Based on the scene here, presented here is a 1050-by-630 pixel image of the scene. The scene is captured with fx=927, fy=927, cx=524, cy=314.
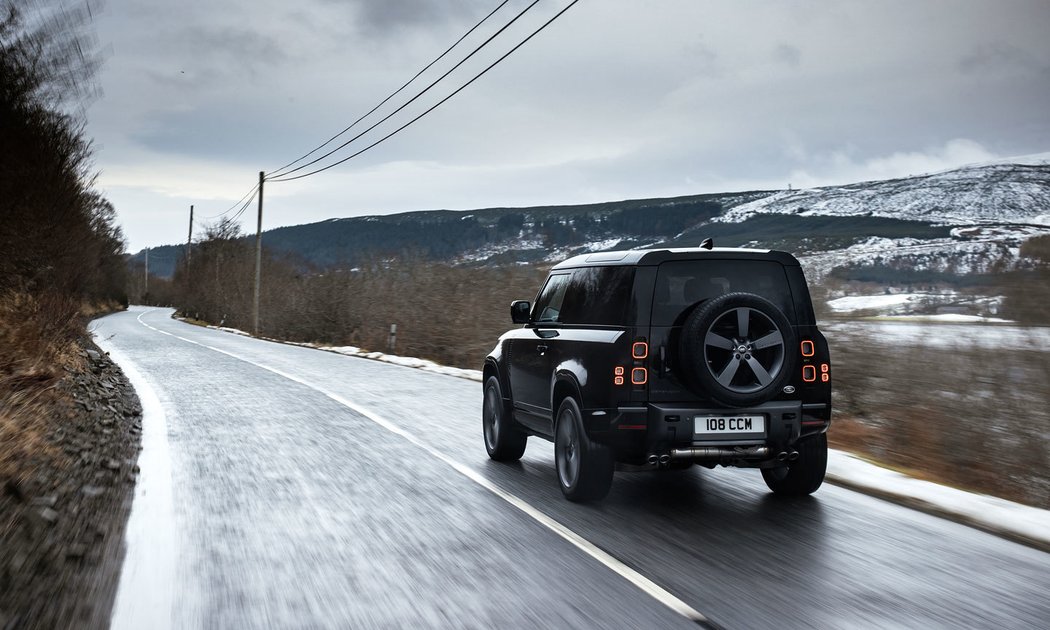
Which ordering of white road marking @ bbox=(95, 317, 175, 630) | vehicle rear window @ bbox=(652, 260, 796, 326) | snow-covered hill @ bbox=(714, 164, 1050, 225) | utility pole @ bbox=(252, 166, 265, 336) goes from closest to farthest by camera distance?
1. white road marking @ bbox=(95, 317, 175, 630)
2. vehicle rear window @ bbox=(652, 260, 796, 326)
3. utility pole @ bbox=(252, 166, 265, 336)
4. snow-covered hill @ bbox=(714, 164, 1050, 225)

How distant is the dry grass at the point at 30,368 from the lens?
7.69 metres

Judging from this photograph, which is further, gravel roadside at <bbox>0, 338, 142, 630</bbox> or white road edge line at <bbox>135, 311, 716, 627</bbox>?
white road edge line at <bbox>135, 311, 716, 627</bbox>

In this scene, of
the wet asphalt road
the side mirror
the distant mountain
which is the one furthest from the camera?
the distant mountain

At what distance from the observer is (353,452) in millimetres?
9281

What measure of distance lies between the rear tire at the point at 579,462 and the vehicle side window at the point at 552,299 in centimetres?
111

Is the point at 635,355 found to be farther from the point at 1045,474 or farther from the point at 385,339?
the point at 385,339

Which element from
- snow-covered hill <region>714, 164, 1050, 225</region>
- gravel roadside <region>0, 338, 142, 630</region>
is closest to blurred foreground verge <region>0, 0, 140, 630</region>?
gravel roadside <region>0, 338, 142, 630</region>

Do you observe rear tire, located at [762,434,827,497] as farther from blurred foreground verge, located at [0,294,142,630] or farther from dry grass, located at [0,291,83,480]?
dry grass, located at [0,291,83,480]

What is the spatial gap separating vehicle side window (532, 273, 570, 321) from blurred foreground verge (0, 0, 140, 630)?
3762 millimetres

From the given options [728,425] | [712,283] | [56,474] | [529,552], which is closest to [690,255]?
[712,283]

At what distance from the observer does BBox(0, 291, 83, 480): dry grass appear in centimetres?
769

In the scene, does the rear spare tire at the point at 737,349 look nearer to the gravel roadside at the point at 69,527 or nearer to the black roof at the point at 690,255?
the black roof at the point at 690,255

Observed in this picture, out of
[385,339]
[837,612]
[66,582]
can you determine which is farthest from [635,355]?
[385,339]

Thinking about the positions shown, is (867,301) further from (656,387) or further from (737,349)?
(656,387)
